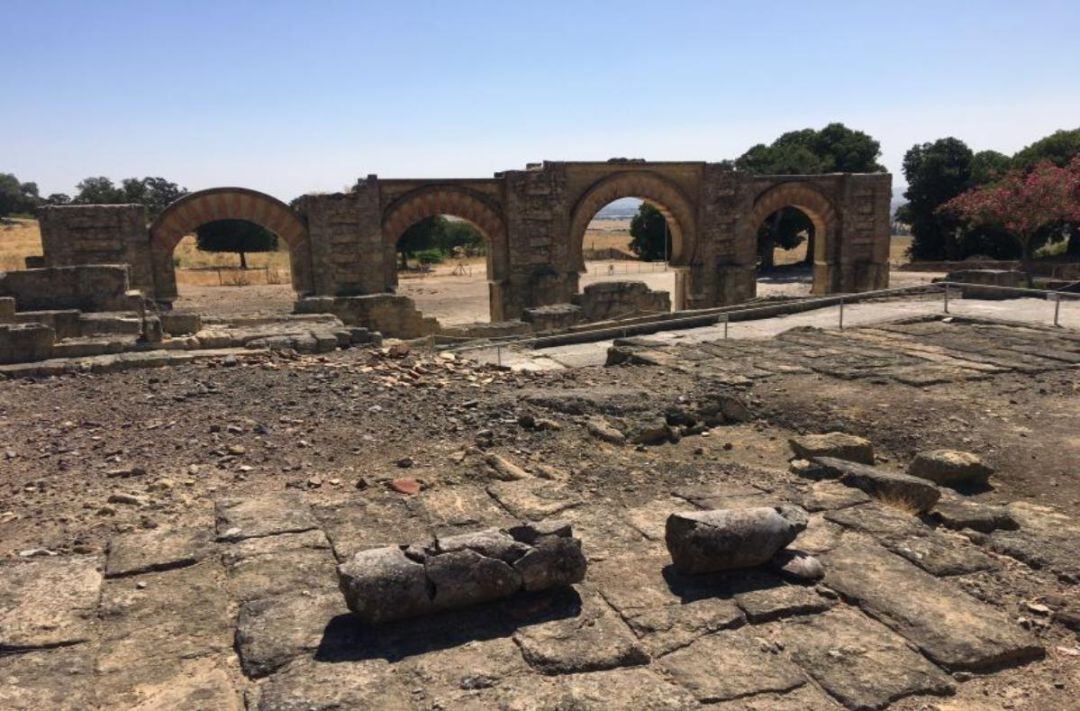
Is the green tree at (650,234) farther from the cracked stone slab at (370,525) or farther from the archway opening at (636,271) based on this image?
the cracked stone slab at (370,525)

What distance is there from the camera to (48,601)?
3885 mm

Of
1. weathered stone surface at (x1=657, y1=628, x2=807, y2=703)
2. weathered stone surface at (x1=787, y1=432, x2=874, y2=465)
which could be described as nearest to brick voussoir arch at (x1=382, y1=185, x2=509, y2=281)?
Result: weathered stone surface at (x1=787, y1=432, x2=874, y2=465)

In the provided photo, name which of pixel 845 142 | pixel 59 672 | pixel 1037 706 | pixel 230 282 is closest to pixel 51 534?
pixel 59 672

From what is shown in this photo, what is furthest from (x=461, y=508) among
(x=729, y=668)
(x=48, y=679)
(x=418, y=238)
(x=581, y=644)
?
(x=418, y=238)

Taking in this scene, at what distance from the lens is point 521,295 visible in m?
19.0

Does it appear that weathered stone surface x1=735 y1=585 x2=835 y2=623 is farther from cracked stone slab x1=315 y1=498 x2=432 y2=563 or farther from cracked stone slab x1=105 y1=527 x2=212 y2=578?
cracked stone slab x1=105 y1=527 x2=212 y2=578

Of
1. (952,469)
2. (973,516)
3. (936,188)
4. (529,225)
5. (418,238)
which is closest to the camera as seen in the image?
(973,516)

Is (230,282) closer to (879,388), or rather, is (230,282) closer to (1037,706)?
(879,388)

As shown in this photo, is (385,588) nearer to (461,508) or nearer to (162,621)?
(162,621)

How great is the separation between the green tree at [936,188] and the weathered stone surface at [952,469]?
3284 cm

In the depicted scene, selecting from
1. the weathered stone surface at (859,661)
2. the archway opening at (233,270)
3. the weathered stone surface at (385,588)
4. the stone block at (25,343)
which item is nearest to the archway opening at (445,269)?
the archway opening at (233,270)

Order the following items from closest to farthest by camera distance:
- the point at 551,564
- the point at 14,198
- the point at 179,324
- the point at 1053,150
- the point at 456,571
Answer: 1. the point at 456,571
2. the point at 551,564
3. the point at 179,324
4. the point at 1053,150
5. the point at 14,198

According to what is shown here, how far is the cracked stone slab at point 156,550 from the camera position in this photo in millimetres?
4266

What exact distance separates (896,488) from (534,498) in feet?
7.97
